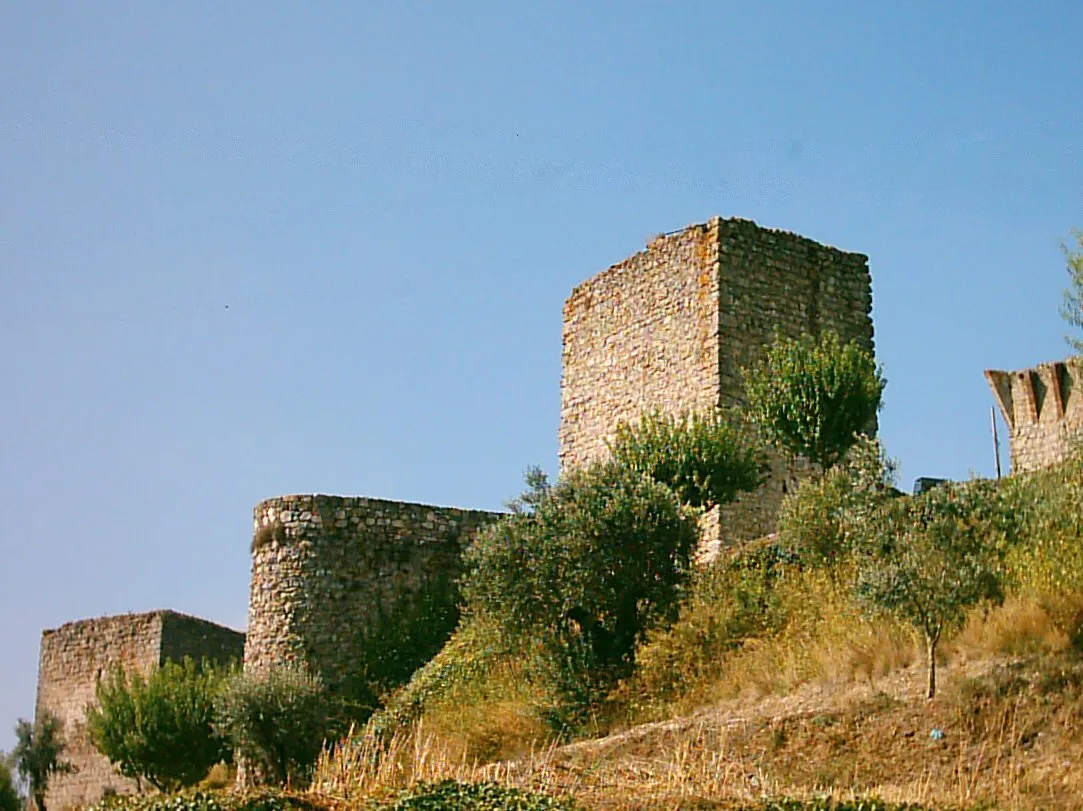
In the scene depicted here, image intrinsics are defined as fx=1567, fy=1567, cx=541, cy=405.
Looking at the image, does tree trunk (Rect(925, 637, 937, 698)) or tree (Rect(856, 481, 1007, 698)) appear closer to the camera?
tree trunk (Rect(925, 637, 937, 698))

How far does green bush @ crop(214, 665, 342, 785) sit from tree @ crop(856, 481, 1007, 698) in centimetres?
846

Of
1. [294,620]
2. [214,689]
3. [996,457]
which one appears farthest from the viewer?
[996,457]

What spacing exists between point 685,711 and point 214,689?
10650 millimetres

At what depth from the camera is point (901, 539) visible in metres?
14.1

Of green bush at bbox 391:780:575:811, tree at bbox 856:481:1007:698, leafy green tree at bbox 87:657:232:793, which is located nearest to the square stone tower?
tree at bbox 856:481:1007:698

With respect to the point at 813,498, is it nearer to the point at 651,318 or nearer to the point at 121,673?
the point at 651,318

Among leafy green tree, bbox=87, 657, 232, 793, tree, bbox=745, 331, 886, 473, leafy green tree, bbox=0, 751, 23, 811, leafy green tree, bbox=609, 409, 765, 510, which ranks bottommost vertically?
leafy green tree, bbox=0, 751, 23, 811

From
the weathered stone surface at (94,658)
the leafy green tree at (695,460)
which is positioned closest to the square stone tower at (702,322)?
the leafy green tree at (695,460)

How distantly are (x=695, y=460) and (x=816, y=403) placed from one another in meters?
1.75

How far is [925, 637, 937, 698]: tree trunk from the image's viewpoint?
504 inches

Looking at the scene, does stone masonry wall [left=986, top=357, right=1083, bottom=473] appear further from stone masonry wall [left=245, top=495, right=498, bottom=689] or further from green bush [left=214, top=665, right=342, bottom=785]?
green bush [left=214, top=665, right=342, bottom=785]

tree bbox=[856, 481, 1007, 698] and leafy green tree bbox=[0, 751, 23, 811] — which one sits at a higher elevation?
tree bbox=[856, 481, 1007, 698]

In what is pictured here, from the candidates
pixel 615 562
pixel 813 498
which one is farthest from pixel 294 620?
pixel 813 498

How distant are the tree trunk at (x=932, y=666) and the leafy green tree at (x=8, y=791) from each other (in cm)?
1910
